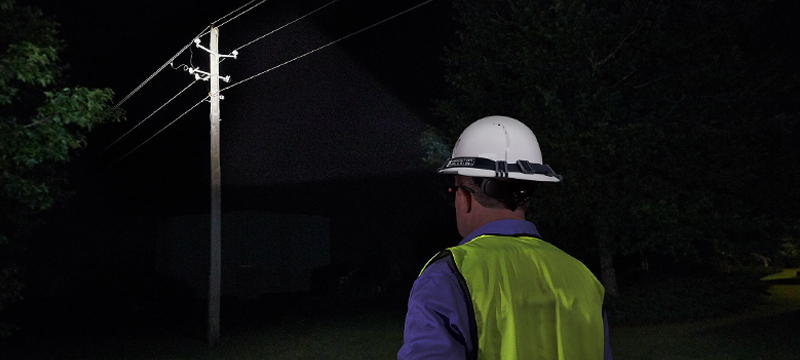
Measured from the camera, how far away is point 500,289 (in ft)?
6.21

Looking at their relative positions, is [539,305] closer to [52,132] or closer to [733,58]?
[52,132]

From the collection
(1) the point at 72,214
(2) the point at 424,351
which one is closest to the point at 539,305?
(2) the point at 424,351

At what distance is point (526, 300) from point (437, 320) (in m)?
0.31

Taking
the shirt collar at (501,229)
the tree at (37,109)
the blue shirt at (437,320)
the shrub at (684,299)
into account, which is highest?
the tree at (37,109)

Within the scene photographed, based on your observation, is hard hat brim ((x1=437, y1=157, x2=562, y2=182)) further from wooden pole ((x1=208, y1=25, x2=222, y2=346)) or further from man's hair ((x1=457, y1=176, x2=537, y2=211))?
wooden pole ((x1=208, y1=25, x2=222, y2=346))

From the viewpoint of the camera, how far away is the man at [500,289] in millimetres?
1808

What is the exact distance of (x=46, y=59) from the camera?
10336 mm

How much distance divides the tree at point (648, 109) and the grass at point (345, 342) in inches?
93.4

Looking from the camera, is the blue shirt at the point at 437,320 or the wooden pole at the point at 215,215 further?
the wooden pole at the point at 215,215

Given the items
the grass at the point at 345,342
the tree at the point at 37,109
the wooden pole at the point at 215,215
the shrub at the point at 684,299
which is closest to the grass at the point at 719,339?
the grass at the point at 345,342

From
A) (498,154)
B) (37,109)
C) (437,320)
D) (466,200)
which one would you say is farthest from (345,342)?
(437,320)

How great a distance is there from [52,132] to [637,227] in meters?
13.7

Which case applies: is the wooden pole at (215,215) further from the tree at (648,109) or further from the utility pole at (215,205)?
the tree at (648,109)

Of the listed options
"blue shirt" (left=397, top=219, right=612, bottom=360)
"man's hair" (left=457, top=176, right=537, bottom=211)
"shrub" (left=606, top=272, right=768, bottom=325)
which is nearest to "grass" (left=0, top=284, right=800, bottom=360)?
"shrub" (left=606, top=272, right=768, bottom=325)
